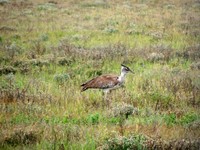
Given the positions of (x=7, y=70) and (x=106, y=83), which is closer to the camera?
(x=106, y=83)

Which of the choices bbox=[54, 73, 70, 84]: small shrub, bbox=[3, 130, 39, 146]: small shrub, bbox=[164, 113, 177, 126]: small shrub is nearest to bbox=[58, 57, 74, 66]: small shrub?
bbox=[54, 73, 70, 84]: small shrub

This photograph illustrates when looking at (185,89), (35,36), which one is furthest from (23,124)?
(35,36)

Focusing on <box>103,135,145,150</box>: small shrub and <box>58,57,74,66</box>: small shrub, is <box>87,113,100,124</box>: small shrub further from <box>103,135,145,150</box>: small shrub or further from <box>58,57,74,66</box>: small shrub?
<box>58,57,74,66</box>: small shrub

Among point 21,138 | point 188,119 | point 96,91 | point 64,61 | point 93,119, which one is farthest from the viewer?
point 64,61

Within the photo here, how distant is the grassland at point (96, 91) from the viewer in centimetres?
683

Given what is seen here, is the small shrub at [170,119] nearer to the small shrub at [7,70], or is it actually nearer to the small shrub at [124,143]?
the small shrub at [124,143]

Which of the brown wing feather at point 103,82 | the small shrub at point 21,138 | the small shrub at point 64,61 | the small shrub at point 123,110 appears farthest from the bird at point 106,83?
the small shrub at point 64,61

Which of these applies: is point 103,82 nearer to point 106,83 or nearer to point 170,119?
point 106,83

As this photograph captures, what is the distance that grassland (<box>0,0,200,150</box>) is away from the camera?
6.83m

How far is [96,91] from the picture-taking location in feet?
35.0

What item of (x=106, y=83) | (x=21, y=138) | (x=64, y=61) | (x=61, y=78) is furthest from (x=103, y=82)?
(x=64, y=61)

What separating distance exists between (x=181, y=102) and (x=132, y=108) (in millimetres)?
1554

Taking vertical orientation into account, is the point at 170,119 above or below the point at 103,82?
below

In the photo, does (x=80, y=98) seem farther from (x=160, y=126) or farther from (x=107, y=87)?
(x=160, y=126)
